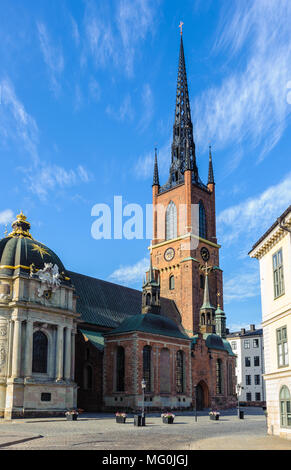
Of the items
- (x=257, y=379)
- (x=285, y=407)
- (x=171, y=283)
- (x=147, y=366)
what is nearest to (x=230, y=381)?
(x=171, y=283)

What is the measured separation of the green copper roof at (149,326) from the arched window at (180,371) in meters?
2.28

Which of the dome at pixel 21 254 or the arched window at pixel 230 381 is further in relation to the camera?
the arched window at pixel 230 381

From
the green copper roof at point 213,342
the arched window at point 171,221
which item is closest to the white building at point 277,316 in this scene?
the green copper roof at point 213,342

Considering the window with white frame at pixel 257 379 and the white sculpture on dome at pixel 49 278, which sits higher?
the white sculpture on dome at pixel 49 278

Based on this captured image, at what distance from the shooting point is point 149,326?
56281 mm

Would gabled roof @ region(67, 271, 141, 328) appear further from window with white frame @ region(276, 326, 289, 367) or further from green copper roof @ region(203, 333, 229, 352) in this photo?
window with white frame @ region(276, 326, 289, 367)

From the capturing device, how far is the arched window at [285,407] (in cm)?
2255

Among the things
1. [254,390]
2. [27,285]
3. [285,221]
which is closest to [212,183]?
[254,390]

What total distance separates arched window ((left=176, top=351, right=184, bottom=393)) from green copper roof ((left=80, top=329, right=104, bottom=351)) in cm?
961

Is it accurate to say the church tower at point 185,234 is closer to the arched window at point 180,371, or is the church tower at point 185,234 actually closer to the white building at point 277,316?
the arched window at point 180,371

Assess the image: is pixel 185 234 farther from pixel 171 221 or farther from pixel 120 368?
pixel 120 368

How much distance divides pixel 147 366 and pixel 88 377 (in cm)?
692

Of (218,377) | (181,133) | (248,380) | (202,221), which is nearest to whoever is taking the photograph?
(218,377)

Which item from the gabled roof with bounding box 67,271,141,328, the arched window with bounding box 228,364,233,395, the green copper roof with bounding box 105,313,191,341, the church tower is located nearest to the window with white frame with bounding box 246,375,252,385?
the arched window with bounding box 228,364,233,395
